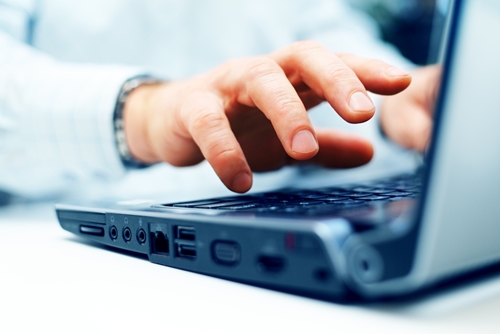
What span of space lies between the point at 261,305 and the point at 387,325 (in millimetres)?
73

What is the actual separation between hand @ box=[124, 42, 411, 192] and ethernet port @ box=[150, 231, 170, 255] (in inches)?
4.0

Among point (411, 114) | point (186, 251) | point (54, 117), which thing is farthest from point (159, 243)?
point (411, 114)

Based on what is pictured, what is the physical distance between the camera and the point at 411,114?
832mm

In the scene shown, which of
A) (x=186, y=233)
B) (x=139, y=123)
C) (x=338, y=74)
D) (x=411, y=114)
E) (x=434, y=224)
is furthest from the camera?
(x=411, y=114)

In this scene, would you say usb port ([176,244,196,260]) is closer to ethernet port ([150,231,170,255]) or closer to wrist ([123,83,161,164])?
ethernet port ([150,231,170,255])

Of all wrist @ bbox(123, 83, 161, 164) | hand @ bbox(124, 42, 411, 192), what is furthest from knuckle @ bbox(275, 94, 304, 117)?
wrist @ bbox(123, 83, 161, 164)

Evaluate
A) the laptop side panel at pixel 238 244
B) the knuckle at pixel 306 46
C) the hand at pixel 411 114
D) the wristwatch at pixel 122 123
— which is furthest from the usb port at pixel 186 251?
the hand at pixel 411 114

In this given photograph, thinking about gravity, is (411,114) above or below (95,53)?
below

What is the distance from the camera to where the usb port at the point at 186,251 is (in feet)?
1.05

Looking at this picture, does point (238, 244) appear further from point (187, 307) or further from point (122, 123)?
point (122, 123)

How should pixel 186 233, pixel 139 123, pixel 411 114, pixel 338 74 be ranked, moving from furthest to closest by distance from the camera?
pixel 411 114 → pixel 139 123 → pixel 338 74 → pixel 186 233

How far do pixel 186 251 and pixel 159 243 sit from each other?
35mm

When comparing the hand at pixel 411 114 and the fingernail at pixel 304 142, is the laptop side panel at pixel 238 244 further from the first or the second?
the hand at pixel 411 114

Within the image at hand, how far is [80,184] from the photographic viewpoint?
84 centimetres
